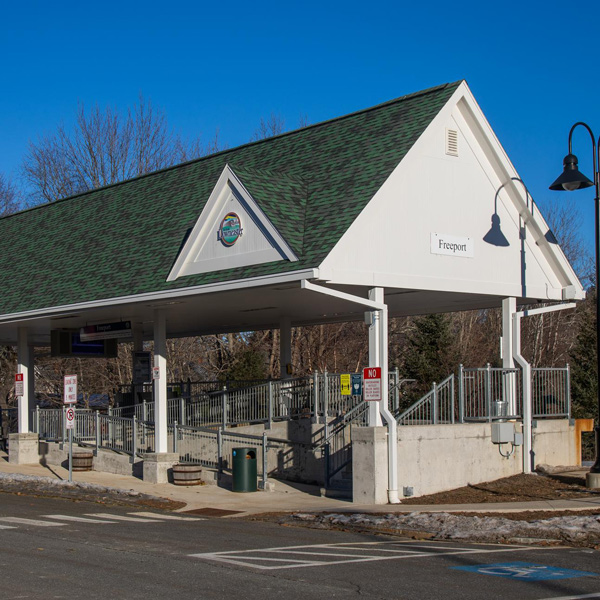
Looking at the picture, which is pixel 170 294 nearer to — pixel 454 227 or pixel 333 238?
pixel 333 238

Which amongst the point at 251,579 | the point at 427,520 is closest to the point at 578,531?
Result: the point at 427,520

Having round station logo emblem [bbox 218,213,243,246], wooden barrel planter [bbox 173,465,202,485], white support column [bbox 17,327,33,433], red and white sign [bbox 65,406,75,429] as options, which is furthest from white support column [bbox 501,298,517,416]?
white support column [bbox 17,327,33,433]

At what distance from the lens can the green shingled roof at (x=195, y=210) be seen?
1852 centimetres

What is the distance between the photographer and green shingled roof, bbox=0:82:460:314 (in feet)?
60.7

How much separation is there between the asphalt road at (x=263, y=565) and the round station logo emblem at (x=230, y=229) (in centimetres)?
654

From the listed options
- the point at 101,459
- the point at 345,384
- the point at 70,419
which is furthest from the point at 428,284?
the point at 101,459

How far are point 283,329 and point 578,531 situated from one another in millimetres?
14379

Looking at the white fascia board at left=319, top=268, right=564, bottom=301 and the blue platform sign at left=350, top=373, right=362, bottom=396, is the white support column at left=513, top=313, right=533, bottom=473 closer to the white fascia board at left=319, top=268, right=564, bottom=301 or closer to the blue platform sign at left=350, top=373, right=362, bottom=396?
the white fascia board at left=319, top=268, right=564, bottom=301

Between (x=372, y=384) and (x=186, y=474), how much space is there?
6142 millimetres

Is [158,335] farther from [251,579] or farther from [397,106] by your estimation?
[251,579]

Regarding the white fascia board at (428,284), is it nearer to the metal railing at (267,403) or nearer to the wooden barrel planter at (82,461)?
the metal railing at (267,403)

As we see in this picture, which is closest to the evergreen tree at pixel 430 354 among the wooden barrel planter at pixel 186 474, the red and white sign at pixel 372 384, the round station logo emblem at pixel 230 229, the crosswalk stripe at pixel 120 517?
the wooden barrel planter at pixel 186 474

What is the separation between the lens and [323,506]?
58.6 feet

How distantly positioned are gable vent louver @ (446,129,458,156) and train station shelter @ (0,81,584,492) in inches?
1.5
